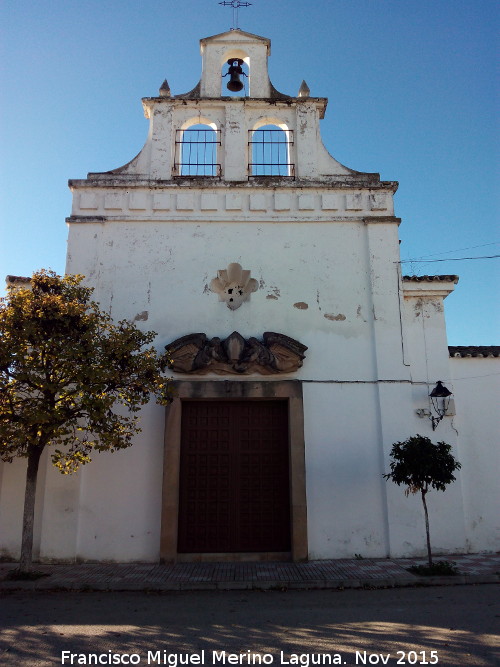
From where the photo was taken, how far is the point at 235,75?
11477 mm

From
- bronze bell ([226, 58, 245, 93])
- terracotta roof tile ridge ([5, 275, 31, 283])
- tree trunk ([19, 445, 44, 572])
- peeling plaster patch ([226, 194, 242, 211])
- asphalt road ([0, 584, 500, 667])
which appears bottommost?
asphalt road ([0, 584, 500, 667])

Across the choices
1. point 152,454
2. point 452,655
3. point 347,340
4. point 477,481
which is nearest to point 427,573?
point 477,481

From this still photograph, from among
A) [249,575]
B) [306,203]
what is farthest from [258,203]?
[249,575]

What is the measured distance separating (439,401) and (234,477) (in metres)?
3.90

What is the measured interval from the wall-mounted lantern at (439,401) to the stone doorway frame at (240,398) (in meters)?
2.36

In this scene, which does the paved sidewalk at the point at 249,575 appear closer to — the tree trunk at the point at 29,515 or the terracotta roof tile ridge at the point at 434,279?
the tree trunk at the point at 29,515

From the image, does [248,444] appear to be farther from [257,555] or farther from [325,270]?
[325,270]

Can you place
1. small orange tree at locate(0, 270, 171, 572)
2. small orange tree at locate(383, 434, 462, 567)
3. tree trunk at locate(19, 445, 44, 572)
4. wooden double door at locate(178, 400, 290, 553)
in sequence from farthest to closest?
wooden double door at locate(178, 400, 290, 553)
small orange tree at locate(383, 434, 462, 567)
tree trunk at locate(19, 445, 44, 572)
small orange tree at locate(0, 270, 171, 572)

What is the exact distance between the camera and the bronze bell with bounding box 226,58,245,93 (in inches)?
451

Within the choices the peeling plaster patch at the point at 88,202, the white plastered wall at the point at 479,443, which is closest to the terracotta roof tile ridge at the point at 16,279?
the peeling plaster patch at the point at 88,202

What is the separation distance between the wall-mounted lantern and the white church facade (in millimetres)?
85

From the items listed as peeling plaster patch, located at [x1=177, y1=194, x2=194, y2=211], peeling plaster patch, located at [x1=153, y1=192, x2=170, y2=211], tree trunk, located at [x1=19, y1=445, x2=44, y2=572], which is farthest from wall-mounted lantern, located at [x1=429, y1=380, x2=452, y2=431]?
tree trunk, located at [x1=19, y1=445, x2=44, y2=572]

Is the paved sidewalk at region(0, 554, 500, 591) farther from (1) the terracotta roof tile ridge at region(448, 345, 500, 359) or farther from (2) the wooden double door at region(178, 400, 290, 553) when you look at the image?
(1) the terracotta roof tile ridge at region(448, 345, 500, 359)

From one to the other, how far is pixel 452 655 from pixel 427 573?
3.20 meters
